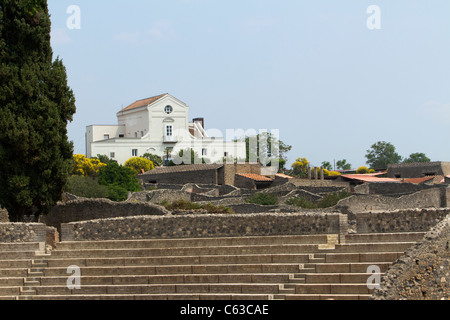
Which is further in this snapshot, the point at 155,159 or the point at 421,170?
the point at 155,159

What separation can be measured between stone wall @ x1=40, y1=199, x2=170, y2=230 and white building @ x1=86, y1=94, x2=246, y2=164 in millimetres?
57585

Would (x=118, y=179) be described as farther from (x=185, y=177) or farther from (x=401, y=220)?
(x=401, y=220)

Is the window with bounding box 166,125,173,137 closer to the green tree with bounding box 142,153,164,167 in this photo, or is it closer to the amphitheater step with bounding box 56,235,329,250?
the green tree with bounding box 142,153,164,167

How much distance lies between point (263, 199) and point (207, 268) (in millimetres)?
29749

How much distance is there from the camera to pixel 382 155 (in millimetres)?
133500

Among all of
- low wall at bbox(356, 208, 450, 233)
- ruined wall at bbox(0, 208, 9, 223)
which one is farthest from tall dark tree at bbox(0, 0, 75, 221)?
low wall at bbox(356, 208, 450, 233)

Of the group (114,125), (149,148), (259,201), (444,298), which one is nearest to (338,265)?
(444,298)

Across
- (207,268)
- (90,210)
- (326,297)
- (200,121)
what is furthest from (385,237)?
(200,121)

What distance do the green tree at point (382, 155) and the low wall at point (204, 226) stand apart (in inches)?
4337

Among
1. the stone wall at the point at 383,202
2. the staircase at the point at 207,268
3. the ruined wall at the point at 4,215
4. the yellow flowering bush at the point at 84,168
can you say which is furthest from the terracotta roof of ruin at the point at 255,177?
the staircase at the point at 207,268

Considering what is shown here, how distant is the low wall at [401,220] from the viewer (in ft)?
62.6

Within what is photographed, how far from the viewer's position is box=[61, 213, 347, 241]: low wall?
800 inches
